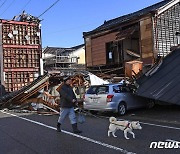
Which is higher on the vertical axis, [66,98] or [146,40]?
[146,40]

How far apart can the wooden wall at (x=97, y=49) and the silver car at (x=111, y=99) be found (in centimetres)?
1072

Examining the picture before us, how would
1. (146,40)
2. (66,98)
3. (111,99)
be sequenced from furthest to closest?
(146,40)
(111,99)
(66,98)

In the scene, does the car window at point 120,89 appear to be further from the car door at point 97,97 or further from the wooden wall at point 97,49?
the wooden wall at point 97,49

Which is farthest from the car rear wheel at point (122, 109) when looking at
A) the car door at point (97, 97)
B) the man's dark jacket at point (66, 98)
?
the man's dark jacket at point (66, 98)

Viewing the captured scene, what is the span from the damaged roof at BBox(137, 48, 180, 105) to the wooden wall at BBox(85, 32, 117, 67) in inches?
362

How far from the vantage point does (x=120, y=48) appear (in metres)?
25.9

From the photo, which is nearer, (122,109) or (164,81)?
(122,109)

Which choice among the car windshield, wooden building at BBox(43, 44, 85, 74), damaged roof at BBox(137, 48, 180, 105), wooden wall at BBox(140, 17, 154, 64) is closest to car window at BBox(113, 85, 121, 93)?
the car windshield

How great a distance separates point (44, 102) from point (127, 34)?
8.74 metres

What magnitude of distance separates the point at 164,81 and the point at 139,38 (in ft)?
29.0

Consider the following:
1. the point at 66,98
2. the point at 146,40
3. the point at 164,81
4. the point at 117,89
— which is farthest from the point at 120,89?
the point at 146,40

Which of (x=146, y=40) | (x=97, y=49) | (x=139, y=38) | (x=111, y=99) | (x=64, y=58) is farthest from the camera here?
(x=64, y=58)

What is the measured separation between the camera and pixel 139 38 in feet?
76.5

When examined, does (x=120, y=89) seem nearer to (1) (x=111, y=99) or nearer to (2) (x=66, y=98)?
(1) (x=111, y=99)
